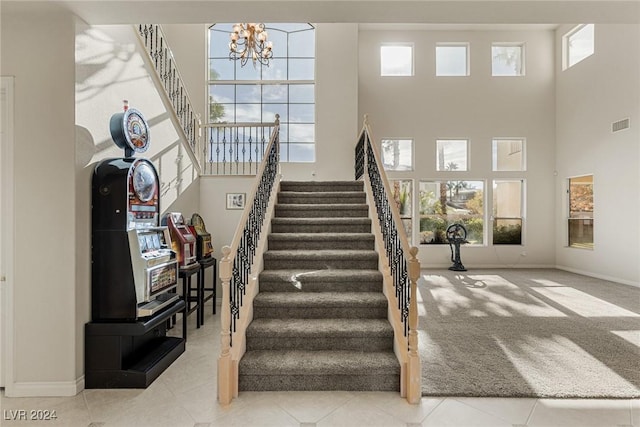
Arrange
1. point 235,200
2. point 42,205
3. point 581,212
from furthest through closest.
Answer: point 581,212 → point 235,200 → point 42,205

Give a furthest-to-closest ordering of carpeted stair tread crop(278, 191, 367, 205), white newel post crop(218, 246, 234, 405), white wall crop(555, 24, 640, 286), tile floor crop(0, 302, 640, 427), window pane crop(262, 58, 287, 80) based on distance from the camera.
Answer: window pane crop(262, 58, 287, 80)
white wall crop(555, 24, 640, 286)
carpeted stair tread crop(278, 191, 367, 205)
white newel post crop(218, 246, 234, 405)
tile floor crop(0, 302, 640, 427)

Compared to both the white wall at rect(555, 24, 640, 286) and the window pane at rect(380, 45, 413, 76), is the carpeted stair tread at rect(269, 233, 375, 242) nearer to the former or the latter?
the white wall at rect(555, 24, 640, 286)

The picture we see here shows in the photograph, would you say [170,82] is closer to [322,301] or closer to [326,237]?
[326,237]

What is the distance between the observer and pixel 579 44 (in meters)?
7.73

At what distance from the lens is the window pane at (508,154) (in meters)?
8.45

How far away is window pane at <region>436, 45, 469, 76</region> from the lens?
334 inches

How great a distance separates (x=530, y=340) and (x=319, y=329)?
2530 millimetres

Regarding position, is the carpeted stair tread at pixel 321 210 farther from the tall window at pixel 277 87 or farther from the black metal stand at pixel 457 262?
the black metal stand at pixel 457 262

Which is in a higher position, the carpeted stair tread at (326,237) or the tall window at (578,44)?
the tall window at (578,44)

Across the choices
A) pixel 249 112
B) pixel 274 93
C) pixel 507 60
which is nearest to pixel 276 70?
pixel 274 93

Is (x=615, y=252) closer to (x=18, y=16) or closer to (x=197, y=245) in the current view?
(x=197, y=245)

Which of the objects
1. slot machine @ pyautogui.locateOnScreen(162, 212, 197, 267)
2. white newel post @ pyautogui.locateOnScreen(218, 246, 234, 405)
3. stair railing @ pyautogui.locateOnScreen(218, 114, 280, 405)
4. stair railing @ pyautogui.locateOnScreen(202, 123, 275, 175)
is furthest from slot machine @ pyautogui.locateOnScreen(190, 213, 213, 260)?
stair railing @ pyautogui.locateOnScreen(202, 123, 275, 175)

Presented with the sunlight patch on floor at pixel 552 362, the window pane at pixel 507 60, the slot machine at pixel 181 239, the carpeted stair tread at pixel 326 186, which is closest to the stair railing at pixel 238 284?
the slot machine at pixel 181 239

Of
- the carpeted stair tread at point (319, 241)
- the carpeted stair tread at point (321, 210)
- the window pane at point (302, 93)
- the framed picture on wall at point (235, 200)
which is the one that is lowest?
the carpeted stair tread at point (319, 241)
